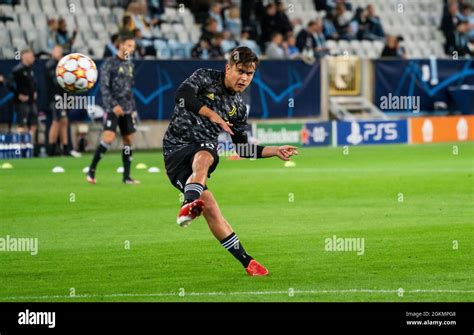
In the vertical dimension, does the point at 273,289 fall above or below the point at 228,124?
below

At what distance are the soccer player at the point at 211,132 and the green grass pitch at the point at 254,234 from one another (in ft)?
1.75

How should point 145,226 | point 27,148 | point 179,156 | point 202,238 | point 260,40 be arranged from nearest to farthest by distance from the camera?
point 179,156 → point 202,238 → point 145,226 → point 27,148 → point 260,40

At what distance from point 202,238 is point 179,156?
10.2ft

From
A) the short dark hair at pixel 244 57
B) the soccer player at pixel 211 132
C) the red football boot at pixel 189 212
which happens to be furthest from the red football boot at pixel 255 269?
the short dark hair at pixel 244 57

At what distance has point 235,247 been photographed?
36.5ft

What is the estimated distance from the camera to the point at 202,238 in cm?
1415

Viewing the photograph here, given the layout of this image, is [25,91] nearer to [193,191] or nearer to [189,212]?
[193,191]

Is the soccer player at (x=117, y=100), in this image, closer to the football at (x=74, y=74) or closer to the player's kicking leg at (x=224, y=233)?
the football at (x=74, y=74)

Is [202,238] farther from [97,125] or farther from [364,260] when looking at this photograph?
[97,125]

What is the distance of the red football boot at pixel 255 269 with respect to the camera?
1120cm

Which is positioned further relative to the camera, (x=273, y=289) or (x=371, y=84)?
(x=371, y=84)

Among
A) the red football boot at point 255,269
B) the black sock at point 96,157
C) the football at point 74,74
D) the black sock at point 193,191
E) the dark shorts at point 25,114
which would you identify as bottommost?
the red football boot at point 255,269

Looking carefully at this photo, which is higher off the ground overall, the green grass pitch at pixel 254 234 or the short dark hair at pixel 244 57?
the short dark hair at pixel 244 57
